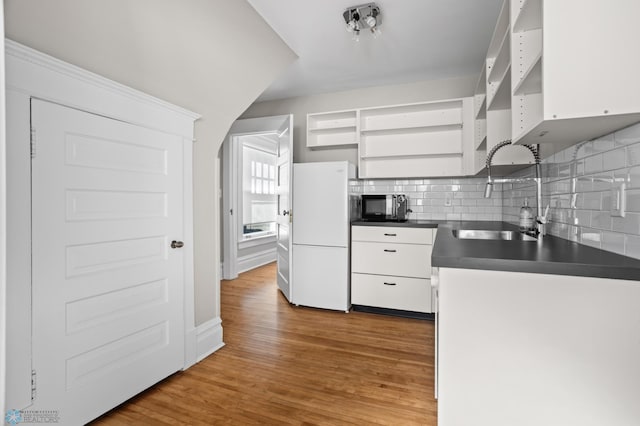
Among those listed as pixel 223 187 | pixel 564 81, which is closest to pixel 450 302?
pixel 564 81

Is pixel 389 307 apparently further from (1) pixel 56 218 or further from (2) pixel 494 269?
(1) pixel 56 218

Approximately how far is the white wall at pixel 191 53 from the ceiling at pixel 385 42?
23 cm

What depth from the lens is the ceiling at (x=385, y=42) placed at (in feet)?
7.78

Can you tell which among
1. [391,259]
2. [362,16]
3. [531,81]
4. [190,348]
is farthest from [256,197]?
[531,81]

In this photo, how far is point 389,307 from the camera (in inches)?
131

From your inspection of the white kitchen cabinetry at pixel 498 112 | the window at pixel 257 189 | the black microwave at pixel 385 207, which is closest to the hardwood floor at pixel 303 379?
the black microwave at pixel 385 207

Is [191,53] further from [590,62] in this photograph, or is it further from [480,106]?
[480,106]

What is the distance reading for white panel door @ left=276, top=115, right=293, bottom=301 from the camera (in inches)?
141

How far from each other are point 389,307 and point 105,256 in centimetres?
250

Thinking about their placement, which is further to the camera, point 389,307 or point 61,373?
point 389,307

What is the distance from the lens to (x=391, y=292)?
3.30m

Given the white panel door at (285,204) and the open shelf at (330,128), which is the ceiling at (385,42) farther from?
the white panel door at (285,204)

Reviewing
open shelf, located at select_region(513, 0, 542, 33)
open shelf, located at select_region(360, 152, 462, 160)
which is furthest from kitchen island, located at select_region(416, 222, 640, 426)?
open shelf, located at select_region(360, 152, 462, 160)

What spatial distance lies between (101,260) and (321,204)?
211 centimetres
